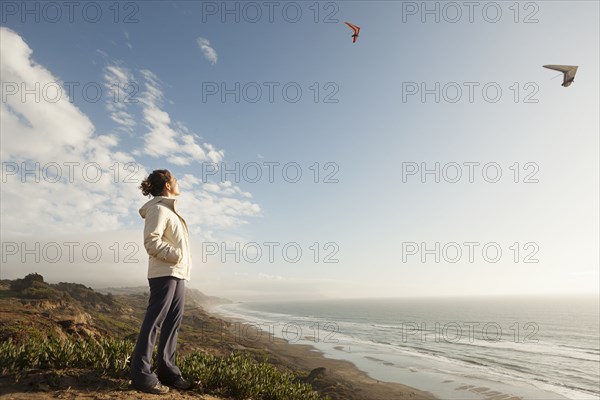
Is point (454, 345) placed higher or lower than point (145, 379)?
lower

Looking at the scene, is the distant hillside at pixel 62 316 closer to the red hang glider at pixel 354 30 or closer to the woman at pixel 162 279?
the woman at pixel 162 279

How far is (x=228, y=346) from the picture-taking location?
128ft

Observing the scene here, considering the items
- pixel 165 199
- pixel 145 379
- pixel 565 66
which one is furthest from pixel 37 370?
pixel 565 66

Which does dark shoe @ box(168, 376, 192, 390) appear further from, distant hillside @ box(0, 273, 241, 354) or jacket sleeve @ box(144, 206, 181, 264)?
distant hillside @ box(0, 273, 241, 354)

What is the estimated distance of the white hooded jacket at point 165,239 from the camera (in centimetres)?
399

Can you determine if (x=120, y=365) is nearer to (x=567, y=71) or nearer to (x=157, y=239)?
(x=157, y=239)

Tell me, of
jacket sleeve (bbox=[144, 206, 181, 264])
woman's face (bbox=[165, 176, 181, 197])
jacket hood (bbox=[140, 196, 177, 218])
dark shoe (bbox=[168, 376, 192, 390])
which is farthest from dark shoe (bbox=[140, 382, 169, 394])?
woman's face (bbox=[165, 176, 181, 197])

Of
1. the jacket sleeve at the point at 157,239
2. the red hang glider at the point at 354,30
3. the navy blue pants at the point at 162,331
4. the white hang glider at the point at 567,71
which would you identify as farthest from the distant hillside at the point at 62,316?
the white hang glider at the point at 567,71

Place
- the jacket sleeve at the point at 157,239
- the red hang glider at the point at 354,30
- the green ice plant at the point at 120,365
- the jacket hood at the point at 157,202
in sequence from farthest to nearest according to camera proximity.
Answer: the red hang glider at the point at 354,30 < the green ice plant at the point at 120,365 < the jacket hood at the point at 157,202 < the jacket sleeve at the point at 157,239

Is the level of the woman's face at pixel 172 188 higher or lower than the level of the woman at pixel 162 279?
higher

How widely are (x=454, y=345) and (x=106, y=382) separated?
60986 millimetres

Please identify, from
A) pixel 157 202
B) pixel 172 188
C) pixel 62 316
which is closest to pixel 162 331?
pixel 157 202

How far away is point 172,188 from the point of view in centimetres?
457

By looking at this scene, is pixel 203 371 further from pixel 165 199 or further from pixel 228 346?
pixel 228 346
